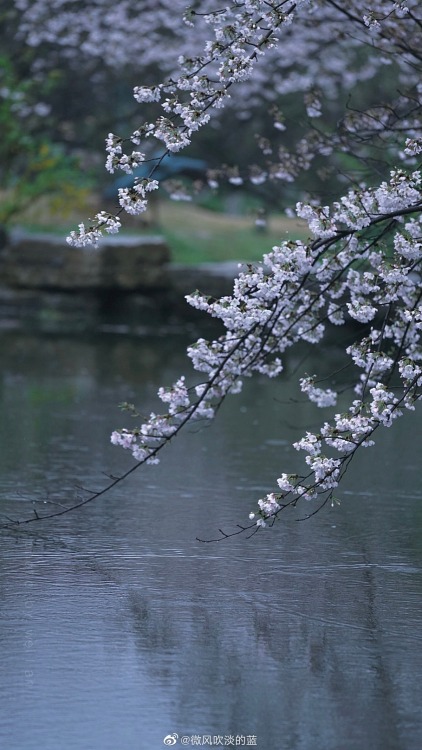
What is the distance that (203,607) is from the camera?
6.32 metres

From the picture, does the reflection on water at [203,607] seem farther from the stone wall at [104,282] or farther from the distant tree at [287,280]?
the stone wall at [104,282]

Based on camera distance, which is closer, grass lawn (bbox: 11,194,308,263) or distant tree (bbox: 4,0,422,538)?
distant tree (bbox: 4,0,422,538)

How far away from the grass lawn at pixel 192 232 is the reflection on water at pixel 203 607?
14.5 m

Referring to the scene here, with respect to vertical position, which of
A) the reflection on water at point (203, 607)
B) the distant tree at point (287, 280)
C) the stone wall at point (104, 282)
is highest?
the distant tree at point (287, 280)

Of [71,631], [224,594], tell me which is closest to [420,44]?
[224,594]

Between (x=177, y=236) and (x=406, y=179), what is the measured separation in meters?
24.8

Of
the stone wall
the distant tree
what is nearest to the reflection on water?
the distant tree

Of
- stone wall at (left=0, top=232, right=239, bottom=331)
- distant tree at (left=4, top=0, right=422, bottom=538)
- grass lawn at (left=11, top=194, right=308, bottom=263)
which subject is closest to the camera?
distant tree at (left=4, top=0, right=422, bottom=538)

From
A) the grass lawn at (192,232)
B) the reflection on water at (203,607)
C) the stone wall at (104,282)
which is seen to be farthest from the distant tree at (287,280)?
the grass lawn at (192,232)

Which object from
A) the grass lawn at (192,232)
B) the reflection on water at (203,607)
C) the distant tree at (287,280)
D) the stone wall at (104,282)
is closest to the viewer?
the reflection on water at (203,607)

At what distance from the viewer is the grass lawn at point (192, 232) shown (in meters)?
26.6

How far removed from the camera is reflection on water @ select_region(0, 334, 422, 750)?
4.85 meters

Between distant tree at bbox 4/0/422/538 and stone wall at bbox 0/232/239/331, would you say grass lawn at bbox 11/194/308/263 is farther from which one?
distant tree at bbox 4/0/422/538

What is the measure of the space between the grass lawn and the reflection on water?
1445cm
